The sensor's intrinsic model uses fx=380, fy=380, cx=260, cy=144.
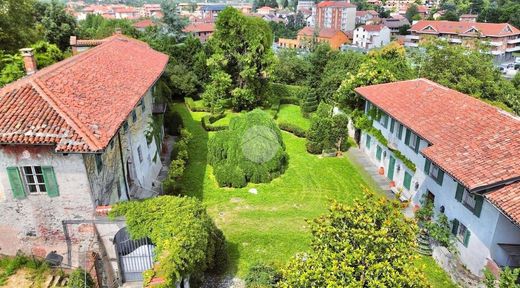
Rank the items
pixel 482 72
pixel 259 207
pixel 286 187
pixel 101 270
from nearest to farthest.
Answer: pixel 101 270 → pixel 259 207 → pixel 286 187 → pixel 482 72

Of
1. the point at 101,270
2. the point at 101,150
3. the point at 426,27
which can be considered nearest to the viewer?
the point at 101,150

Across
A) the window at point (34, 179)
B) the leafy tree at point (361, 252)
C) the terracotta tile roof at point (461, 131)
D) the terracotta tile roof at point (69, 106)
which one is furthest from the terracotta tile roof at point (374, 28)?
the window at point (34, 179)

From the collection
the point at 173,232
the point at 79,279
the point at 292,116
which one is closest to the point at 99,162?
the point at 79,279

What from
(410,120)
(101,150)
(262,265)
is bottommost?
(262,265)

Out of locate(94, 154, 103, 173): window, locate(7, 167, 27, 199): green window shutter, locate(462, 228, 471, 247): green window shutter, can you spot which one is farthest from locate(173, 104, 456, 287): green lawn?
locate(7, 167, 27, 199): green window shutter

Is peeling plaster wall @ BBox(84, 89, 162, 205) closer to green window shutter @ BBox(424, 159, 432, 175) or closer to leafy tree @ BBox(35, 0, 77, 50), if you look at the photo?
green window shutter @ BBox(424, 159, 432, 175)

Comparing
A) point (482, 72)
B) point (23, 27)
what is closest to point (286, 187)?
point (482, 72)

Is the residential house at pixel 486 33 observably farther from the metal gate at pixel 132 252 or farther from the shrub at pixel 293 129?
the metal gate at pixel 132 252

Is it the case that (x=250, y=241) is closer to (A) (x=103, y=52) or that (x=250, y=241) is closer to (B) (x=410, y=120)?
(B) (x=410, y=120)
